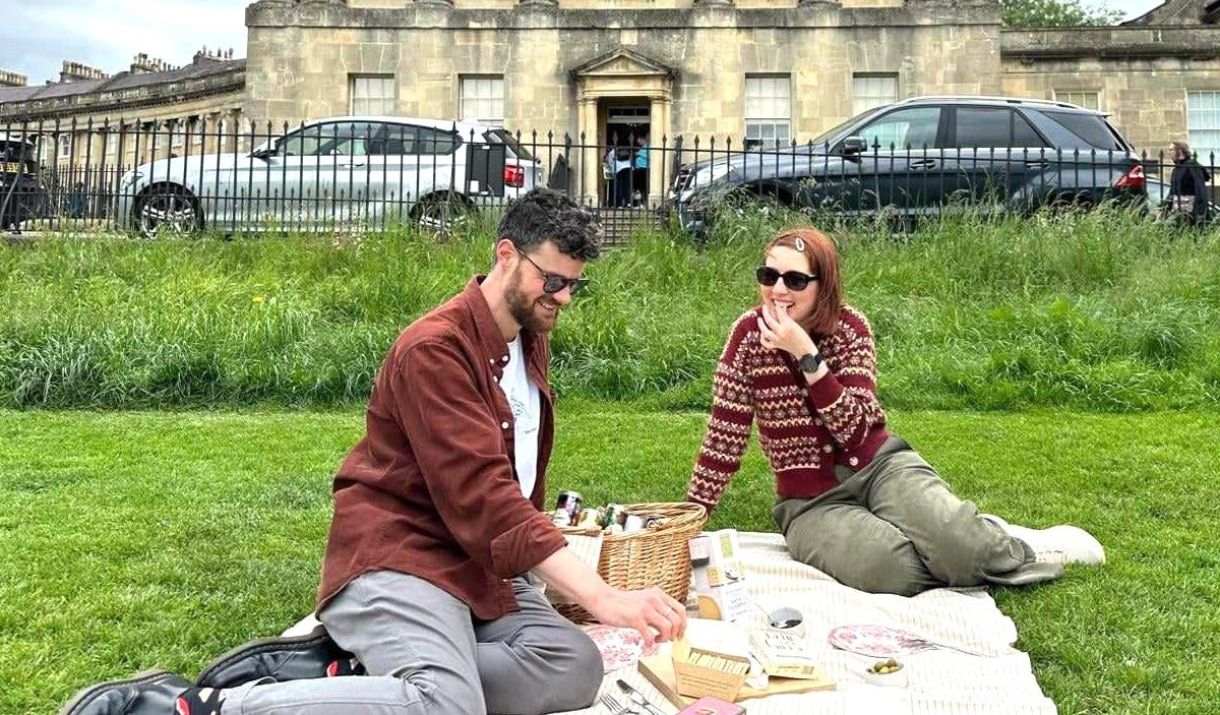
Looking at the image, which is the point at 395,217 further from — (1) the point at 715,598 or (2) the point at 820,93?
(2) the point at 820,93

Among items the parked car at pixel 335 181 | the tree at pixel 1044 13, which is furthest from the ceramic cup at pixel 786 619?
the tree at pixel 1044 13

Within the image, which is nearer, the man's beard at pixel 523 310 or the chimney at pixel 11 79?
the man's beard at pixel 523 310

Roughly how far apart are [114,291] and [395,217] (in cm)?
292

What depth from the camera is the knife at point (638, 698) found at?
106 inches

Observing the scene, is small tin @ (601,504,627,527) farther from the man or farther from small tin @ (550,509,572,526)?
the man

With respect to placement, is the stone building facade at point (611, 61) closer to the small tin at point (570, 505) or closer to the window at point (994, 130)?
the window at point (994, 130)

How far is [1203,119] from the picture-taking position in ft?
75.0

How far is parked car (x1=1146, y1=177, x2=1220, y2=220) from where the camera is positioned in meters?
10.6

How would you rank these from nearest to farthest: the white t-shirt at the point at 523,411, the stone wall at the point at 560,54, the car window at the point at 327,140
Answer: the white t-shirt at the point at 523,411 < the car window at the point at 327,140 < the stone wall at the point at 560,54

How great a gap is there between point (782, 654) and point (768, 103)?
1934 centimetres

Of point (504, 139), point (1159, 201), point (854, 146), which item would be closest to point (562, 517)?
point (854, 146)

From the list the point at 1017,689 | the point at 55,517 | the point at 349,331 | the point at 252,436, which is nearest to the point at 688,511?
the point at 1017,689

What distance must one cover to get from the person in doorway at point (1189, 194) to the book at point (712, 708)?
9.92 m

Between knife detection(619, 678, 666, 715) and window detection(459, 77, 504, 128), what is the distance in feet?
63.7
